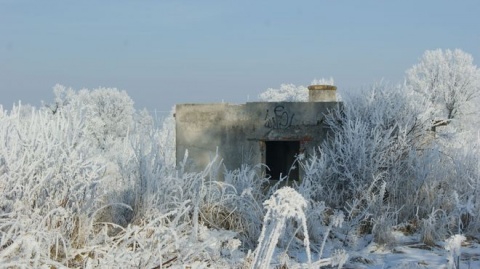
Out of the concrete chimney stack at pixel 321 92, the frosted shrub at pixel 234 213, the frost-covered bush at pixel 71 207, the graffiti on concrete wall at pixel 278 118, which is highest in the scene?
the concrete chimney stack at pixel 321 92

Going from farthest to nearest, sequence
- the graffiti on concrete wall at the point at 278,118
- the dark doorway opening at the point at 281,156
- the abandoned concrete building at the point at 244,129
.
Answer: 1. the dark doorway opening at the point at 281,156
2. the graffiti on concrete wall at the point at 278,118
3. the abandoned concrete building at the point at 244,129

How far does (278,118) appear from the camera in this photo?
45.9 feet

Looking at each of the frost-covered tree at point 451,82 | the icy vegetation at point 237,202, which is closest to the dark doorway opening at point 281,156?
the icy vegetation at point 237,202

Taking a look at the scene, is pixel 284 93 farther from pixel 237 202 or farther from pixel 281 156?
pixel 237 202

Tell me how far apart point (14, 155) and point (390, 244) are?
491 centimetres

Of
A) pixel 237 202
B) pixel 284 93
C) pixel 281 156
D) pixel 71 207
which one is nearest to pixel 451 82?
pixel 284 93

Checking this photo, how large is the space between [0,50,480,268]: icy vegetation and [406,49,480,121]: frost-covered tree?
22.9m

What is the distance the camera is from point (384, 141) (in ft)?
36.1

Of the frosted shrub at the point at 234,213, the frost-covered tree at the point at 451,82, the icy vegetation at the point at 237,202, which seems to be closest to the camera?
the icy vegetation at the point at 237,202

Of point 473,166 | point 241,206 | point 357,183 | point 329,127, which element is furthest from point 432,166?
point 241,206

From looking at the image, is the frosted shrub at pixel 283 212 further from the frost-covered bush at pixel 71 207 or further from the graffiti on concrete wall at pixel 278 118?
the graffiti on concrete wall at pixel 278 118

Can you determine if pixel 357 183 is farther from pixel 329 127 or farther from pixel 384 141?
pixel 329 127

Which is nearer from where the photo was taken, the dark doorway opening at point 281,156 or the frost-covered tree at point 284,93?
the dark doorway opening at point 281,156

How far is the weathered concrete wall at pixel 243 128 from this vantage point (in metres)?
13.7
